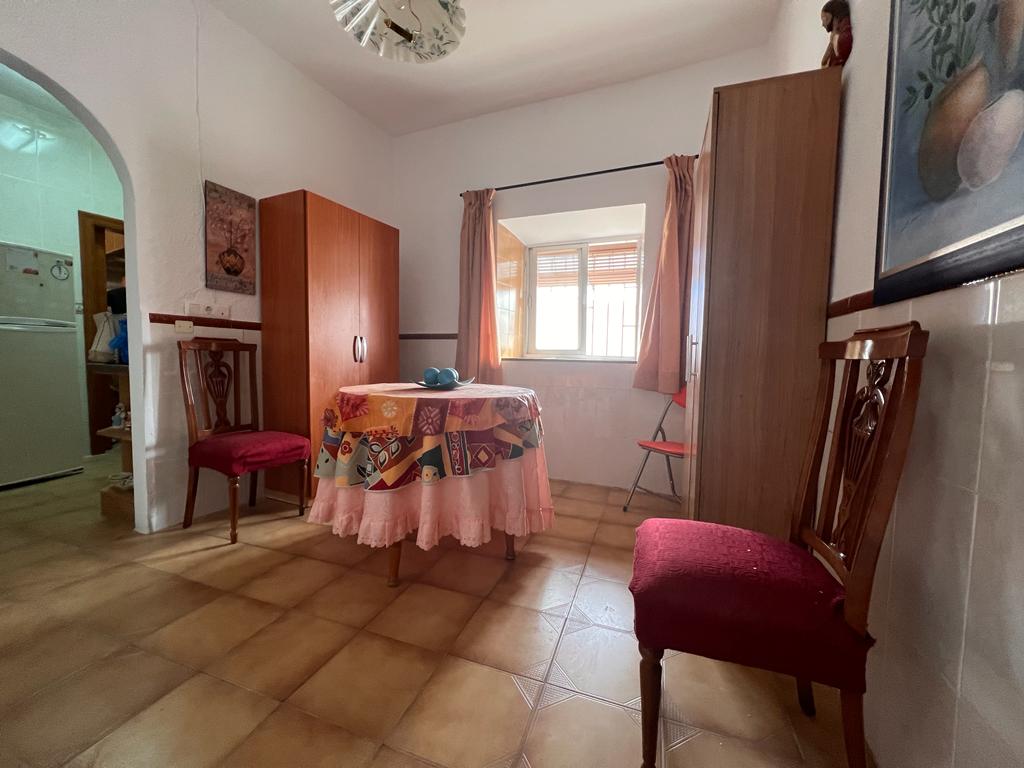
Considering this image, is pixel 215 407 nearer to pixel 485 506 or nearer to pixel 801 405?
pixel 485 506

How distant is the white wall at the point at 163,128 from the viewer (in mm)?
1840

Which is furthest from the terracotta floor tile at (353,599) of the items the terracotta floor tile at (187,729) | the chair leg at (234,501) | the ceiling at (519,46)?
the ceiling at (519,46)

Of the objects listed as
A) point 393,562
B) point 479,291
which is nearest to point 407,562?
point 393,562

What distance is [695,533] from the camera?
1.09 metres

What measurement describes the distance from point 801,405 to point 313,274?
2.77 m

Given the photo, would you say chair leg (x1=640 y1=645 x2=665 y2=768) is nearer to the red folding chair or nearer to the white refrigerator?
the red folding chair

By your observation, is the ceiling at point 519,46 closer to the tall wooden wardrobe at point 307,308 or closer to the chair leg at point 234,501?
the tall wooden wardrobe at point 307,308

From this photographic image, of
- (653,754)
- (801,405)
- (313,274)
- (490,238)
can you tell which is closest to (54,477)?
(313,274)

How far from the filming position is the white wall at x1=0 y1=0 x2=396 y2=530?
1.84m

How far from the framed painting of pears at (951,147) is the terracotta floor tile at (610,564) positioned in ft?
4.86

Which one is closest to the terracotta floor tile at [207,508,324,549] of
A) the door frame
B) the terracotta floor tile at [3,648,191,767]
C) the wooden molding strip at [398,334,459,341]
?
the terracotta floor tile at [3,648,191,767]

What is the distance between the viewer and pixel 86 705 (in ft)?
3.65

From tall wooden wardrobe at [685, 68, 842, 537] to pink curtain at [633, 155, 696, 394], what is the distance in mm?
1249

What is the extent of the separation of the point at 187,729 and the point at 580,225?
352cm
